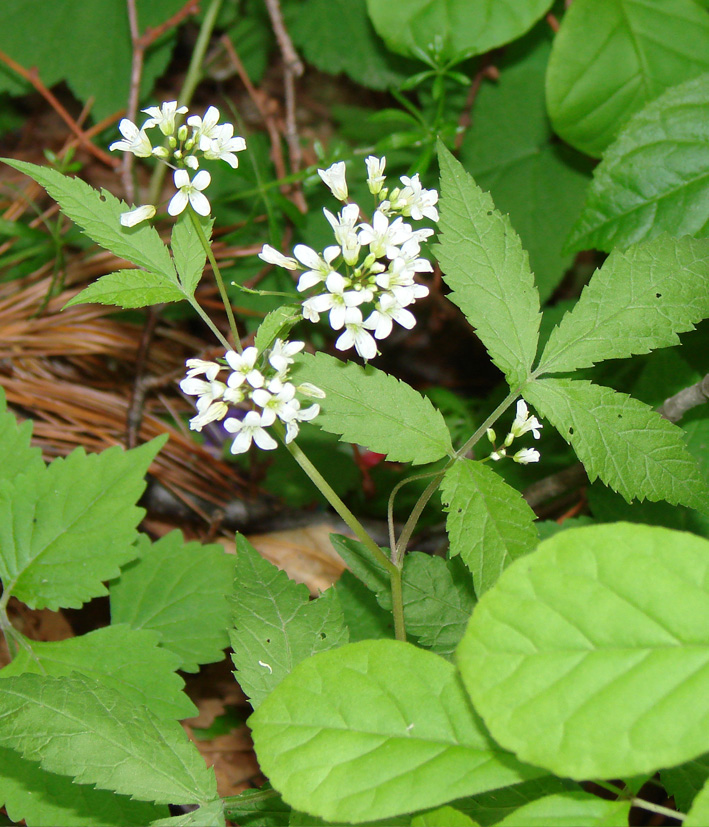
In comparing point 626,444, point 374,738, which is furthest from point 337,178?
point 374,738

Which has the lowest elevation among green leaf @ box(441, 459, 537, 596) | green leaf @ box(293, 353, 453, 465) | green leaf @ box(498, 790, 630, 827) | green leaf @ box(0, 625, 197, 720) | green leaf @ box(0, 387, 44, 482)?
green leaf @ box(0, 625, 197, 720)

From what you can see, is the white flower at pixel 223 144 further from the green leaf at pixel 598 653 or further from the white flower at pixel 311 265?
the green leaf at pixel 598 653

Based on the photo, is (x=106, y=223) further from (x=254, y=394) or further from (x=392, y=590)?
(x=392, y=590)

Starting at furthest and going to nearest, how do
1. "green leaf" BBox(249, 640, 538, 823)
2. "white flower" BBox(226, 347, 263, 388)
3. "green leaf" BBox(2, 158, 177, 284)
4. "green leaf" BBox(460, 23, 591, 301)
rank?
"green leaf" BBox(460, 23, 591, 301) < "green leaf" BBox(2, 158, 177, 284) < "white flower" BBox(226, 347, 263, 388) < "green leaf" BBox(249, 640, 538, 823)

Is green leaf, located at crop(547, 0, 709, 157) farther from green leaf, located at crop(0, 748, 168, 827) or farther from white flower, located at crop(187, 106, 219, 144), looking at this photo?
green leaf, located at crop(0, 748, 168, 827)

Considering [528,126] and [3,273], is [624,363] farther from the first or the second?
[3,273]

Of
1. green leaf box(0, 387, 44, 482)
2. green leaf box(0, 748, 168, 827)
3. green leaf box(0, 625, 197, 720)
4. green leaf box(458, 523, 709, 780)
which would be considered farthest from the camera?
green leaf box(0, 387, 44, 482)

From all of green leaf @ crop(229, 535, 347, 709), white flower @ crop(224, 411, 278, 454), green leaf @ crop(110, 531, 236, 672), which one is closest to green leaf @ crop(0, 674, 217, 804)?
green leaf @ crop(229, 535, 347, 709)
